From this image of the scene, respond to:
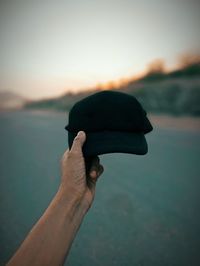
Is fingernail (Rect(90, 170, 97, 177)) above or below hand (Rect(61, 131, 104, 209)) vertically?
below

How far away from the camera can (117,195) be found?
62.5 inches

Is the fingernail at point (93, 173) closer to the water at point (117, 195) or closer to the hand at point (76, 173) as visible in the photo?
the hand at point (76, 173)

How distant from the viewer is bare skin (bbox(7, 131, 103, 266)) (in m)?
0.35

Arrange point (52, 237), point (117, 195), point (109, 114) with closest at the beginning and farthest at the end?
point (52, 237) < point (109, 114) < point (117, 195)

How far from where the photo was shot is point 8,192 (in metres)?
1.60

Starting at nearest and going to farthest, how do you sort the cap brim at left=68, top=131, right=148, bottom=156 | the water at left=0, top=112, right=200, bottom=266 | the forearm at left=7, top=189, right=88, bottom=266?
the forearm at left=7, top=189, right=88, bottom=266, the cap brim at left=68, top=131, right=148, bottom=156, the water at left=0, top=112, right=200, bottom=266

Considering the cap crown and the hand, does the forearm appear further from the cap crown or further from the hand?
the cap crown

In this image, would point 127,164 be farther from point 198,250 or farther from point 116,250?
point 198,250

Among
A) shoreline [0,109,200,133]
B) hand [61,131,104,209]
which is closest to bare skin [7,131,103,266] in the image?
hand [61,131,104,209]

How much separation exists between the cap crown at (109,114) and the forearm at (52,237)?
0.14 meters

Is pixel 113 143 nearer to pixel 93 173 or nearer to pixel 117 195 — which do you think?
pixel 93 173

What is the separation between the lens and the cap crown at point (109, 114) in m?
0.46

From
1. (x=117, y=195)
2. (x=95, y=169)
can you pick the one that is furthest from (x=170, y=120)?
(x=95, y=169)

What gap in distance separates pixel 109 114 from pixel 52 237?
226 mm
